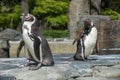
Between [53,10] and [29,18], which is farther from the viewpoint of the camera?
[53,10]

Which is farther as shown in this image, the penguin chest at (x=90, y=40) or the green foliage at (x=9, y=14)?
the green foliage at (x=9, y=14)

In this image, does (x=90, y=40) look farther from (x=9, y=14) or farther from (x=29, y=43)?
(x=9, y=14)

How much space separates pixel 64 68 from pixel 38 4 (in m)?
20.1

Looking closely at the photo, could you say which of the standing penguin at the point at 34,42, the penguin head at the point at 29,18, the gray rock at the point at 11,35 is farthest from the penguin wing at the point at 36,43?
the gray rock at the point at 11,35

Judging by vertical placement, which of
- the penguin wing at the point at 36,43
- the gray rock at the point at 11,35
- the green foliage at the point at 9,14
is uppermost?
the penguin wing at the point at 36,43

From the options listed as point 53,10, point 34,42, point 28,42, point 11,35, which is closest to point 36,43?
point 34,42

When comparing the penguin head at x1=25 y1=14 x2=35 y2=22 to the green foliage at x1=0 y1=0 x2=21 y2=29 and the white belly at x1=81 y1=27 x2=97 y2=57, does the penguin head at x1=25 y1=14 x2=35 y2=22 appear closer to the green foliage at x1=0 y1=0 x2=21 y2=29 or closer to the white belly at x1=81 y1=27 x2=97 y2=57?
the white belly at x1=81 y1=27 x2=97 y2=57

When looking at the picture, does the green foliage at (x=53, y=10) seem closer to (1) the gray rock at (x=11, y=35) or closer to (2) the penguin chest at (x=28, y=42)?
(1) the gray rock at (x=11, y=35)

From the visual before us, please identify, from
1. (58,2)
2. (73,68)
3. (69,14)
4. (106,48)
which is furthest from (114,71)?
(58,2)

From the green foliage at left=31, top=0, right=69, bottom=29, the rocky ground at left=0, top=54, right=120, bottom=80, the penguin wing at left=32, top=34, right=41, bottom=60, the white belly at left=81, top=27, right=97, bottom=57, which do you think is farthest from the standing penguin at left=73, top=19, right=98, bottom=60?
the green foliage at left=31, top=0, right=69, bottom=29

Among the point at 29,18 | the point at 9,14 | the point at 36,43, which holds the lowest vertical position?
the point at 9,14

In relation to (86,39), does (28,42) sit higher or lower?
higher

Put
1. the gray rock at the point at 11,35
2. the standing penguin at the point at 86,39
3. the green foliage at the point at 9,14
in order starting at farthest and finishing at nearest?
the green foliage at the point at 9,14 → the gray rock at the point at 11,35 → the standing penguin at the point at 86,39

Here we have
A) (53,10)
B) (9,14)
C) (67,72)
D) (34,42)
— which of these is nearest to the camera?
(34,42)
